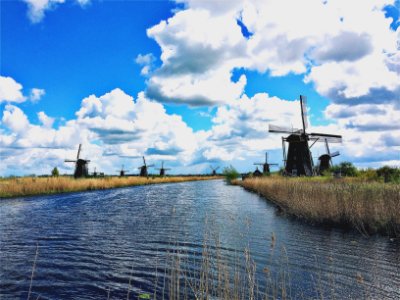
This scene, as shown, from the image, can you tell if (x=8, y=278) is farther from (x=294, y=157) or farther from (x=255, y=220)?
(x=294, y=157)

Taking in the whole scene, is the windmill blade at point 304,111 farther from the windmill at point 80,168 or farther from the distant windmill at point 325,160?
the windmill at point 80,168

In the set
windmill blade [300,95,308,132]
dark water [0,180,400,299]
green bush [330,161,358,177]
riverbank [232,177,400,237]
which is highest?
windmill blade [300,95,308,132]

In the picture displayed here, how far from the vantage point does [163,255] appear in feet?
28.1

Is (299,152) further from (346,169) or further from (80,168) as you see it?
(80,168)

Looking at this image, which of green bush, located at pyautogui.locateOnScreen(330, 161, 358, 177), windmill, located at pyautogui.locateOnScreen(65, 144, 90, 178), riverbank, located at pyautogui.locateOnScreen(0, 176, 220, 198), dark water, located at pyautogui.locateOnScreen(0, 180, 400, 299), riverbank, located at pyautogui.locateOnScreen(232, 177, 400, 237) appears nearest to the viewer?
dark water, located at pyautogui.locateOnScreen(0, 180, 400, 299)

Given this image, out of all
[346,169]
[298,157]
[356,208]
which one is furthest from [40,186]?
[346,169]

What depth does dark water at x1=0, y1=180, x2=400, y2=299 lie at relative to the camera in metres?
6.24

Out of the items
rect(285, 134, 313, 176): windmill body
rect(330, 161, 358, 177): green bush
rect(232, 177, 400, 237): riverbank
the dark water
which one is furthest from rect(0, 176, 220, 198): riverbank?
rect(330, 161, 358, 177): green bush

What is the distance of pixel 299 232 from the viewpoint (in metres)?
11.4

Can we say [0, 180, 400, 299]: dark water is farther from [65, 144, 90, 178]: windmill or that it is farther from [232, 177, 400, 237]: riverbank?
[65, 144, 90, 178]: windmill

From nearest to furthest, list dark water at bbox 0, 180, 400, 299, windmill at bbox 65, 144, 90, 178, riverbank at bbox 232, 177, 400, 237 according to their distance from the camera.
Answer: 1. dark water at bbox 0, 180, 400, 299
2. riverbank at bbox 232, 177, 400, 237
3. windmill at bbox 65, 144, 90, 178

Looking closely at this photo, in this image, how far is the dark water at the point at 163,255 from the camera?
20.5 feet

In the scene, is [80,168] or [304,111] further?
[80,168]

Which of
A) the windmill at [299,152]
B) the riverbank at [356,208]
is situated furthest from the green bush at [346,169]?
the riverbank at [356,208]
